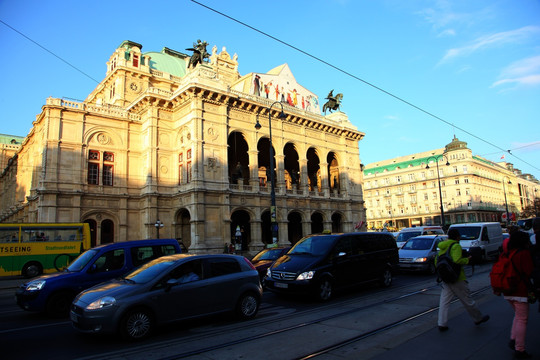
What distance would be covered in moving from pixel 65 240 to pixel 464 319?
66.1 feet

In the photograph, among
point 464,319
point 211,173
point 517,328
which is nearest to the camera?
point 517,328

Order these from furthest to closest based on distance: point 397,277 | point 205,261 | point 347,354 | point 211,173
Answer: point 211,173, point 397,277, point 205,261, point 347,354

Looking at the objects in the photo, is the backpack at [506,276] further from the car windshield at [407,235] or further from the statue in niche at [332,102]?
the statue in niche at [332,102]

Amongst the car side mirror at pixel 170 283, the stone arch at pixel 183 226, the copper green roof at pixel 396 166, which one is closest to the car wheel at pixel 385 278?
the car side mirror at pixel 170 283

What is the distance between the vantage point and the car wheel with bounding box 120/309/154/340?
20.4 feet

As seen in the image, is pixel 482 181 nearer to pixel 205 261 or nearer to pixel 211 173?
pixel 211 173

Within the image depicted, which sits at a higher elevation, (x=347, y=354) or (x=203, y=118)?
(x=203, y=118)

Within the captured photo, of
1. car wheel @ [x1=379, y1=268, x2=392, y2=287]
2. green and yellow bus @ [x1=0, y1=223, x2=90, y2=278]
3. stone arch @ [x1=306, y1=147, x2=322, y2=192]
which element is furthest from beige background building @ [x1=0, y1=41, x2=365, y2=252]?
car wheel @ [x1=379, y1=268, x2=392, y2=287]

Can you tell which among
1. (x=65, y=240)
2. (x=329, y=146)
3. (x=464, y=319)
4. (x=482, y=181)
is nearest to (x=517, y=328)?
(x=464, y=319)

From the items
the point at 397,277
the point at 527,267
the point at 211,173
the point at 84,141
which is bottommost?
the point at 397,277

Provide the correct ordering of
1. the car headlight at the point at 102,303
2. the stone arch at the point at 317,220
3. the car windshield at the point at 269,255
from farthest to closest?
the stone arch at the point at 317,220, the car windshield at the point at 269,255, the car headlight at the point at 102,303

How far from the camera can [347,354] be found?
532 cm

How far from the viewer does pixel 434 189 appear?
72.4 meters

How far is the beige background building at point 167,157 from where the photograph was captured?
27.1m
